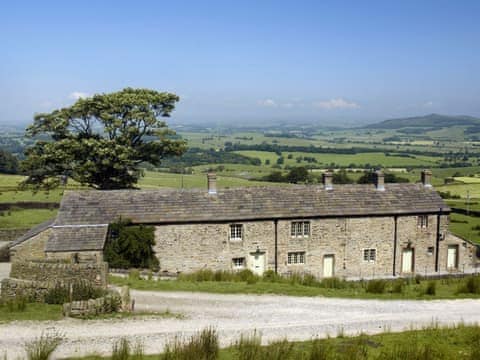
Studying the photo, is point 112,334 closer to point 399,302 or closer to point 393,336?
point 393,336

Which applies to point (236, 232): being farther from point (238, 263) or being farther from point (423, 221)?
point (423, 221)

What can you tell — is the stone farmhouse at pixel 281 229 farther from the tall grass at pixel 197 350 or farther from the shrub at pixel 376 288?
the tall grass at pixel 197 350

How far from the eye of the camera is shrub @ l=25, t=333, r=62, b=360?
11.8 meters

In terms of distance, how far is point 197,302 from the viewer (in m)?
18.2

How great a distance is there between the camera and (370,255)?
31781 millimetres

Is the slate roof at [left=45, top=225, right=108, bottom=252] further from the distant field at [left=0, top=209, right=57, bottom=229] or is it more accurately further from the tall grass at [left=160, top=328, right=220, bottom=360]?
the distant field at [left=0, top=209, right=57, bottom=229]

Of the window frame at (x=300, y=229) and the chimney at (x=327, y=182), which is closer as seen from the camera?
the window frame at (x=300, y=229)

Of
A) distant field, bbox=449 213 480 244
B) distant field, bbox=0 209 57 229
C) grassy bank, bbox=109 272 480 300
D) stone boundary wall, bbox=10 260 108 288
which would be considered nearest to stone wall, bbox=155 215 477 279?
grassy bank, bbox=109 272 480 300

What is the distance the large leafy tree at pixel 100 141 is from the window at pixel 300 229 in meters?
16.0

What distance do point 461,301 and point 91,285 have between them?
14.0m

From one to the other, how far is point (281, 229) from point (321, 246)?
2843 mm

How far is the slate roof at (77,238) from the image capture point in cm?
2619

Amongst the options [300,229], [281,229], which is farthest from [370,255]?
[281,229]

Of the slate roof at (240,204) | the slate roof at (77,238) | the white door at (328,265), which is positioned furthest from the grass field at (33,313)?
the white door at (328,265)
